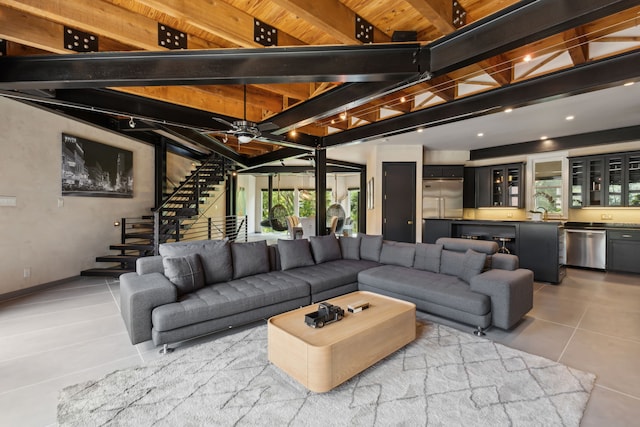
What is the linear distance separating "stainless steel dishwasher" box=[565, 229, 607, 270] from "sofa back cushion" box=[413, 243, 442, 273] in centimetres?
436

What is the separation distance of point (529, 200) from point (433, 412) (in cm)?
695

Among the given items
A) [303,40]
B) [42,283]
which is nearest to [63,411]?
[303,40]

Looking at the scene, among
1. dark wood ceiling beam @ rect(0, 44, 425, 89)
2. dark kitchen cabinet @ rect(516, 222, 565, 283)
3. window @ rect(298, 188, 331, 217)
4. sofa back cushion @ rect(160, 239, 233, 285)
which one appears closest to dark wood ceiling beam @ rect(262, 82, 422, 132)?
dark wood ceiling beam @ rect(0, 44, 425, 89)

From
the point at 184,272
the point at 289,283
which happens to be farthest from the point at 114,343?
the point at 289,283

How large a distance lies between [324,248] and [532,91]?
3.41 m

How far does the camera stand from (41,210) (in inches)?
176

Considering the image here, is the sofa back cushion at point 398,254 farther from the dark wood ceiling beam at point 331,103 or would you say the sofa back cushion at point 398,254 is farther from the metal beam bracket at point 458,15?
the metal beam bracket at point 458,15

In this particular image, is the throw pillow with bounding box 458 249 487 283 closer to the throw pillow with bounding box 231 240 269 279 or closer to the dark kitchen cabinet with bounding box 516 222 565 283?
the dark kitchen cabinet with bounding box 516 222 565 283

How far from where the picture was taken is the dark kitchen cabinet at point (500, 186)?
7.02 meters

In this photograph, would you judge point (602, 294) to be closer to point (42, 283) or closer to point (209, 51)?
point (209, 51)

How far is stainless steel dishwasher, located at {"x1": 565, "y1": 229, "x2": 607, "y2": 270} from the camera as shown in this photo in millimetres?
5754

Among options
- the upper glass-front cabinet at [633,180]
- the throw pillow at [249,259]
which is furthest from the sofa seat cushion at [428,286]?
the upper glass-front cabinet at [633,180]

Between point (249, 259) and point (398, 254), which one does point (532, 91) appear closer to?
point (398, 254)

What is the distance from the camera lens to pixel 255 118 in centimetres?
507
